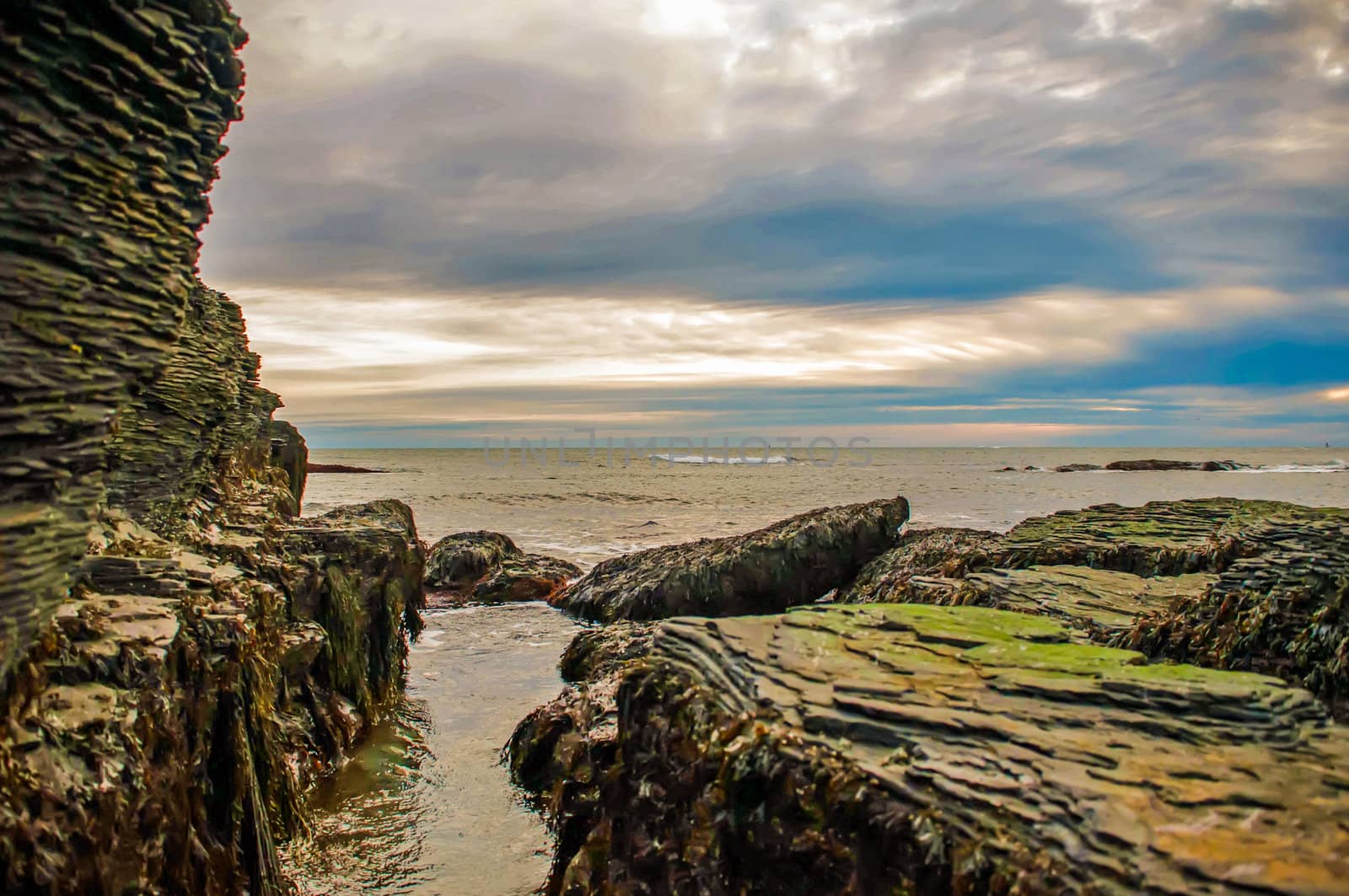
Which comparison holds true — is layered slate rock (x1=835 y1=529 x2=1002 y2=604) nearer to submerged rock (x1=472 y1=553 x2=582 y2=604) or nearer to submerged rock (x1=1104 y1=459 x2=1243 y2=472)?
submerged rock (x1=472 y1=553 x2=582 y2=604)

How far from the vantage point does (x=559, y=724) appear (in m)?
6.97

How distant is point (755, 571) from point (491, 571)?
266 inches

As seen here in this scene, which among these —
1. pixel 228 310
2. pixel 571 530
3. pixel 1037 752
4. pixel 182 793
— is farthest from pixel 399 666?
pixel 571 530

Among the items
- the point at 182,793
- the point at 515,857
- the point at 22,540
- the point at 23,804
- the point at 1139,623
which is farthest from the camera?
the point at 515,857

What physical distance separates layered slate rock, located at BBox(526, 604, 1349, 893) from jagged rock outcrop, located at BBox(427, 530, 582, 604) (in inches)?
447

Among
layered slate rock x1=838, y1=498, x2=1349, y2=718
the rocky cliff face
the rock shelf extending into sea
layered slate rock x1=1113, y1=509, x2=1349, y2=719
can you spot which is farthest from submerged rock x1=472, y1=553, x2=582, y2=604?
layered slate rock x1=1113, y1=509, x2=1349, y2=719

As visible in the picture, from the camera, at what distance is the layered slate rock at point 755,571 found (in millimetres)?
12172

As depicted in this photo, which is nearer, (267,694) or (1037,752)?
(1037,752)

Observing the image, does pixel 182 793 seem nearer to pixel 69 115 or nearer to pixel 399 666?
pixel 69 115

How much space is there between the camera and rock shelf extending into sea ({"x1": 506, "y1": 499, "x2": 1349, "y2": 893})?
2637 millimetres

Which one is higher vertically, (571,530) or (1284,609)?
(1284,609)

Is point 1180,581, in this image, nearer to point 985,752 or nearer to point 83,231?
point 985,752

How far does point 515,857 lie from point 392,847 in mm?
868

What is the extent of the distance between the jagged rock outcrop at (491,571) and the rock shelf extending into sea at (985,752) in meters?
10.3
